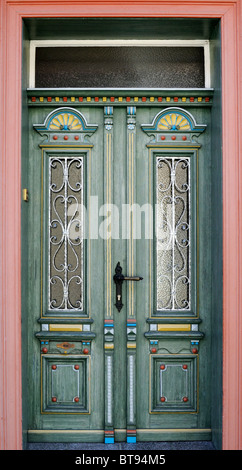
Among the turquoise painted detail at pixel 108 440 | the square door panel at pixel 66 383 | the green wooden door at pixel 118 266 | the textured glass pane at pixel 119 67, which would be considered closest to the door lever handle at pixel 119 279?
the green wooden door at pixel 118 266

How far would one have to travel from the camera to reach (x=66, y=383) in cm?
302

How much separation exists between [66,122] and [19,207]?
807 mm

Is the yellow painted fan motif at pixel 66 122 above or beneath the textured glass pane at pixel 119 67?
beneath

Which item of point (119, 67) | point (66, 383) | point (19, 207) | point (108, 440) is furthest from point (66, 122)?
point (108, 440)

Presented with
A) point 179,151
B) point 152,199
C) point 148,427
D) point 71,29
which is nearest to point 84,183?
point 152,199

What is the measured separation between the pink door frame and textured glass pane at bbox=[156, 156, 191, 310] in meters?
0.39

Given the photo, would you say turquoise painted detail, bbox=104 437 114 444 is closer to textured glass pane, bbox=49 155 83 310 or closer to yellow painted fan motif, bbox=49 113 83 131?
textured glass pane, bbox=49 155 83 310

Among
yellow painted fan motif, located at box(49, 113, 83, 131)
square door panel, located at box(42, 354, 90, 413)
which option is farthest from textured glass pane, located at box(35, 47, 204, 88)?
square door panel, located at box(42, 354, 90, 413)

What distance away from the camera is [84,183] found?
3.03 m

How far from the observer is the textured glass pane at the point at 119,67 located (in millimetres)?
3002

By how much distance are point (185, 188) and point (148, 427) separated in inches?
75.1

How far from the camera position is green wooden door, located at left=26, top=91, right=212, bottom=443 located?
3002mm

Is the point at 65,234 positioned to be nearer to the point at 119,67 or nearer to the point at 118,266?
the point at 118,266

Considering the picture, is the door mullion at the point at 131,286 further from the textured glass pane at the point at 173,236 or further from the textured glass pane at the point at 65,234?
the textured glass pane at the point at 65,234
